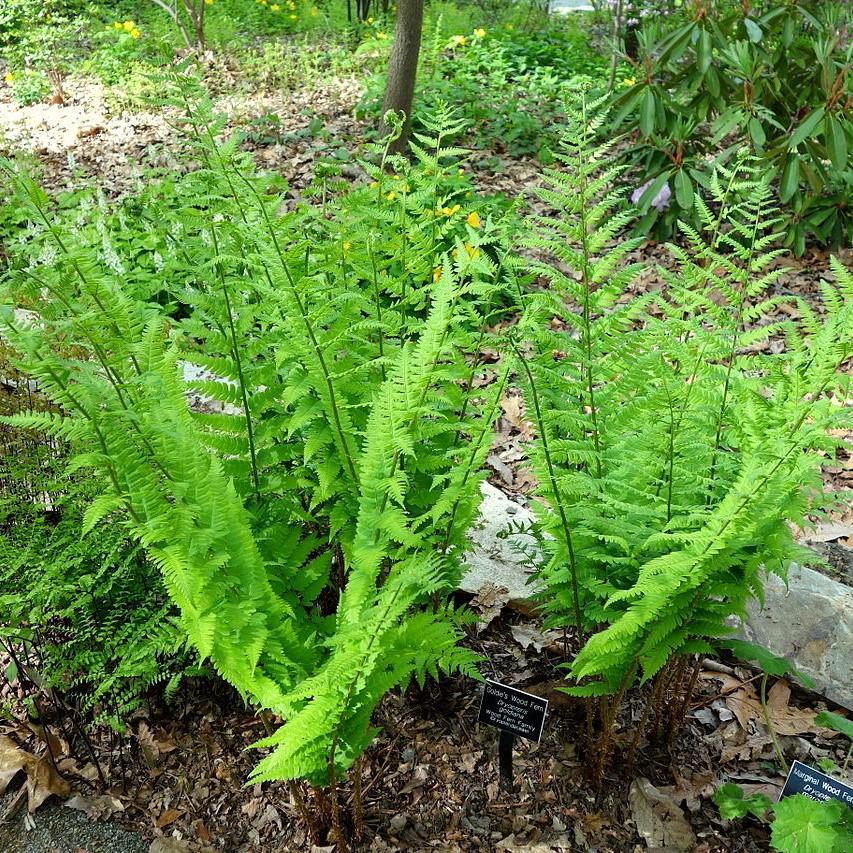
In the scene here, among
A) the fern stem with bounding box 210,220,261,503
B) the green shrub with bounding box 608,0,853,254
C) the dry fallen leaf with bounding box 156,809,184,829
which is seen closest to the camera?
the fern stem with bounding box 210,220,261,503

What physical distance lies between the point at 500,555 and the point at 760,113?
3.30 m

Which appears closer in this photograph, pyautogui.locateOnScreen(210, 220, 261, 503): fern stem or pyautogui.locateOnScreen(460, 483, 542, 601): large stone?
pyautogui.locateOnScreen(210, 220, 261, 503): fern stem

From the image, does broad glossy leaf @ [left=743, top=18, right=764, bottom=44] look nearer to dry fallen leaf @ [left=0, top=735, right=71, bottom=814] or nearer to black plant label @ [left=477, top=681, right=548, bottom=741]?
black plant label @ [left=477, top=681, right=548, bottom=741]

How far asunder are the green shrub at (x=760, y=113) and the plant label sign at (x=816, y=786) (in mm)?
3396

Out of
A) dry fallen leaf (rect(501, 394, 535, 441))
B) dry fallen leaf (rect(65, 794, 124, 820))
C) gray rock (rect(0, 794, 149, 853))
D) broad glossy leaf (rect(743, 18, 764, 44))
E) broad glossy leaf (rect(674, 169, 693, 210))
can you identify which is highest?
broad glossy leaf (rect(743, 18, 764, 44))

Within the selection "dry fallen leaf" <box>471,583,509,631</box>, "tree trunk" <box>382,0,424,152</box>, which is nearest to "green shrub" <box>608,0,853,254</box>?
"tree trunk" <box>382,0,424,152</box>

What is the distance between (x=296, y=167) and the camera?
5.82 m

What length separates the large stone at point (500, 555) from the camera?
8.29 feet

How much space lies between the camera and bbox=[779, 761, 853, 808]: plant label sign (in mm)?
1671

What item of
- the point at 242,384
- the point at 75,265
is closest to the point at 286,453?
the point at 242,384

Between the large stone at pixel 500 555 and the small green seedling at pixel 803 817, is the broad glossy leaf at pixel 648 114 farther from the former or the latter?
the small green seedling at pixel 803 817

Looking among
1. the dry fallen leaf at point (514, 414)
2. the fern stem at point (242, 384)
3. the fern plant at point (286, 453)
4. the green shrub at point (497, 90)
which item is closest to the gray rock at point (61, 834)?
the fern plant at point (286, 453)

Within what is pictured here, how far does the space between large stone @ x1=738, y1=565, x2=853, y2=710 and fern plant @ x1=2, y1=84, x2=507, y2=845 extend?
43.0 inches

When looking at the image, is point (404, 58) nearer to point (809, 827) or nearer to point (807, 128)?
point (807, 128)
